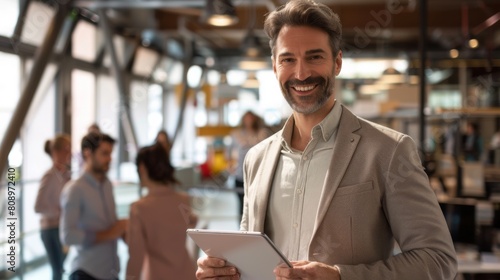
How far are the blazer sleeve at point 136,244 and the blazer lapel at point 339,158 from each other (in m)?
1.90

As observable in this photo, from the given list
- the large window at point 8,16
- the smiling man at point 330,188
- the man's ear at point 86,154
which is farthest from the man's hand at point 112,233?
the large window at point 8,16

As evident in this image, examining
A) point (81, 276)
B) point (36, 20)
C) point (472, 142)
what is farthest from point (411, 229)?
point (472, 142)

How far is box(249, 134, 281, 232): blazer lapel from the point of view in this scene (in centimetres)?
170

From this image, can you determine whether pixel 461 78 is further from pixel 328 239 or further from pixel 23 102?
pixel 328 239

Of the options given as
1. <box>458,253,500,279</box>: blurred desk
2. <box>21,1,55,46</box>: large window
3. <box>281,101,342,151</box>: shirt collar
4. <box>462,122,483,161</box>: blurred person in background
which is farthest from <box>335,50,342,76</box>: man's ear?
<box>462,122,483,161</box>: blurred person in background

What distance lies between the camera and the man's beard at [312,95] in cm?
162

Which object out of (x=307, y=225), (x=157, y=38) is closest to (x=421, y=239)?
(x=307, y=225)

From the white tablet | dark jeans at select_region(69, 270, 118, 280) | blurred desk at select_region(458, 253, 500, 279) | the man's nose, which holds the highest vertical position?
the man's nose

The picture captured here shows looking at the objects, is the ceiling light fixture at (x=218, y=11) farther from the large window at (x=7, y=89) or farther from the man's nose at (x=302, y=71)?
the man's nose at (x=302, y=71)

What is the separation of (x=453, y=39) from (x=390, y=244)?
1313 cm

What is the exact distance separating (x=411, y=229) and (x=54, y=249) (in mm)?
3370

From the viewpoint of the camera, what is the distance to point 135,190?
16.9 ft

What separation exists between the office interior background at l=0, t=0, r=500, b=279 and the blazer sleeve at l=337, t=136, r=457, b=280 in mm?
693

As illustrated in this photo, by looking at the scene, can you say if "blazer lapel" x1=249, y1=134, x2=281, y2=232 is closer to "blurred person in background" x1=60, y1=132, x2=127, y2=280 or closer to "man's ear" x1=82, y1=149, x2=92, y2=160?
"blurred person in background" x1=60, y1=132, x2=127, y2=280
